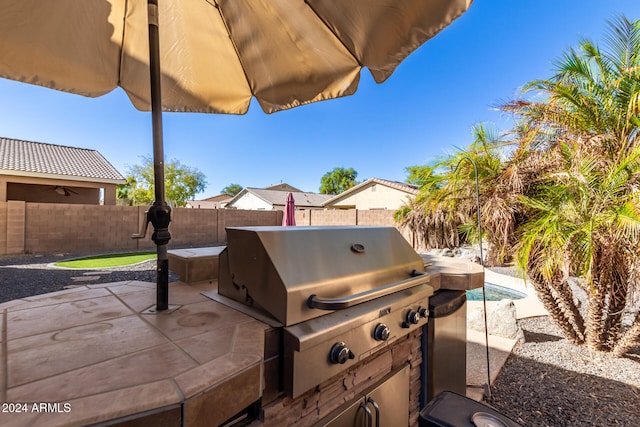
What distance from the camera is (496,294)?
243 inches

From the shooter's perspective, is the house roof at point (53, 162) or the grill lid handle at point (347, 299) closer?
the grill lid handle at point (347, 299)

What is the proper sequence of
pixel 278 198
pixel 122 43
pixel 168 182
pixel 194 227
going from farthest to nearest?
pixel 278 198 < pixel 168 182 < pixel 194 227 < pixel 122 43

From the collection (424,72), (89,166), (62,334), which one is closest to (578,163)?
(62,334)

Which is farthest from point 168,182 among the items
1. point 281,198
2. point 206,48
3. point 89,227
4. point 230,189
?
point 230,189

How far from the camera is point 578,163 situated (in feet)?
8.99

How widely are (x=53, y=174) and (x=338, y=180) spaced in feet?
100

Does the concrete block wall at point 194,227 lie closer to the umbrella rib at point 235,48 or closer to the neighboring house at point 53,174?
the neighboring house at point 53,174

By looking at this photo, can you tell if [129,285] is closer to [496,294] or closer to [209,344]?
[209,344]

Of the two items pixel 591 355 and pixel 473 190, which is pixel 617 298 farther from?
pixel 473 190

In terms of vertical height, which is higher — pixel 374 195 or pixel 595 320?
pixel 374 195

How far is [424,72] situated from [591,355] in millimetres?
8502

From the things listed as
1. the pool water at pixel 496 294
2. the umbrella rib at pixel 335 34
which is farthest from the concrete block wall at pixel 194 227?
the umbrella rib at pixel 335 34

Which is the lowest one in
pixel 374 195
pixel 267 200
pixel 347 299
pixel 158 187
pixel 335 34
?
pixel 347 299

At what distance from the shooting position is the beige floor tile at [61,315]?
1.02m
